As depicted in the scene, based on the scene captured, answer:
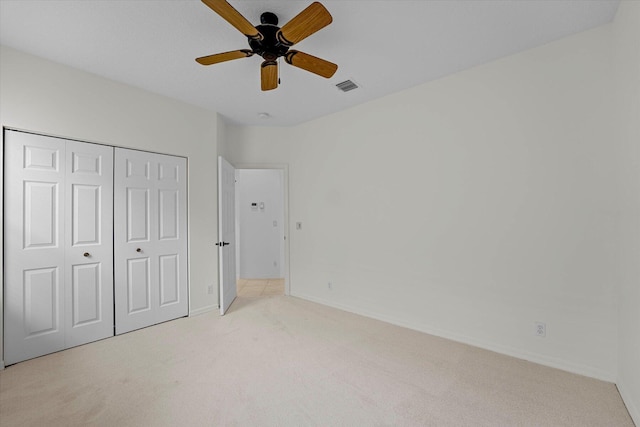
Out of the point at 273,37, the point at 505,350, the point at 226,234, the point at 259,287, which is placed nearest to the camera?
the point at 273,37

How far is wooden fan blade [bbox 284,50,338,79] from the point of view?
2.05 meters

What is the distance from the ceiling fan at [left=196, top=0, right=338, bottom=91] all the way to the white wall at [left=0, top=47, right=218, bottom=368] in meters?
1.54

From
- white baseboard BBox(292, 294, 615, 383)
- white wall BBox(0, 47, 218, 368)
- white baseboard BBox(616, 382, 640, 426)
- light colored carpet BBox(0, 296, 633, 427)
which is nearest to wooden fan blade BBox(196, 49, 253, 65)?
white wall BBox(0, 47, 218, 368)

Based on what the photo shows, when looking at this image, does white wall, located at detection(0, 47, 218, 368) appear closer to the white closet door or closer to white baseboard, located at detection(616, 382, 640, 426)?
the white closet door

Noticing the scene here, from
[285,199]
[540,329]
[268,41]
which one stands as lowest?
[540,329]

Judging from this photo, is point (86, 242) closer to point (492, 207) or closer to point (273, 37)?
point (273, 37)

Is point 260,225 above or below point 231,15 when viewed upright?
below

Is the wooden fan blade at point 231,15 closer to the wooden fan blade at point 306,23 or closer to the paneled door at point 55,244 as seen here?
the wooden fan blade at point 306,23

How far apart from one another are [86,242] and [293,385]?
2.41 m

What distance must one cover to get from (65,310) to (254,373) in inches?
75.8

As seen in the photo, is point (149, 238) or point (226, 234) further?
point (226, 234)

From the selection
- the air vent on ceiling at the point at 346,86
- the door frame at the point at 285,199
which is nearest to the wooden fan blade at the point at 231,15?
the air vent on ceiling at the point at 346,86

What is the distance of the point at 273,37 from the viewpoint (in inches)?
79.2

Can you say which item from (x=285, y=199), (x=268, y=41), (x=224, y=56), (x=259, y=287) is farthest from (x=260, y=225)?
(x=268, y=41)
